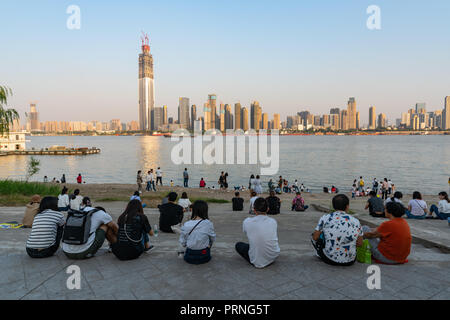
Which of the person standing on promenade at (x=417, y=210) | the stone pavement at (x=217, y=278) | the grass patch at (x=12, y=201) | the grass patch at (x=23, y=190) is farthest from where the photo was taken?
the grass patch at (x=23, y=190)

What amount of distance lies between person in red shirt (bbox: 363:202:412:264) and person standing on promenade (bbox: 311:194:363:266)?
43 centimetres

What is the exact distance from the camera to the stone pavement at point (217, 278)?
412 centimetres

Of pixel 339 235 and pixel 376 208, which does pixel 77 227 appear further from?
pixel 376 208

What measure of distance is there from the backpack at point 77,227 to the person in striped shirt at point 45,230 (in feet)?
1.32

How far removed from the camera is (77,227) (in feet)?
16.5

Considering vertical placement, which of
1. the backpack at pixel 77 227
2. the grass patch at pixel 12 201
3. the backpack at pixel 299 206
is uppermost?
the backpack at pixel 77 227

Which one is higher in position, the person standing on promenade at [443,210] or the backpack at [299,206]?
the person standing on promenade at [443,210]

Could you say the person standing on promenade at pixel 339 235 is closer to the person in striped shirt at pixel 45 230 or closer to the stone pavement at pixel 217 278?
the stone pavement at pixel 217 278

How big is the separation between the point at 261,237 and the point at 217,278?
3.31 feet

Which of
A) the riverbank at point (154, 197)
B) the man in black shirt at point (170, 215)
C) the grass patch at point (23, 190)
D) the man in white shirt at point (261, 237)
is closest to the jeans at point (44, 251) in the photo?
the man in black shirt at point (170, 215)

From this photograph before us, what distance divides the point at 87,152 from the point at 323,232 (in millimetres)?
102138

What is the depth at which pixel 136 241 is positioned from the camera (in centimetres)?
531

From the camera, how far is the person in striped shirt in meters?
5.27

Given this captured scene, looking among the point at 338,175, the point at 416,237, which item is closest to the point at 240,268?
the point at 416,237
